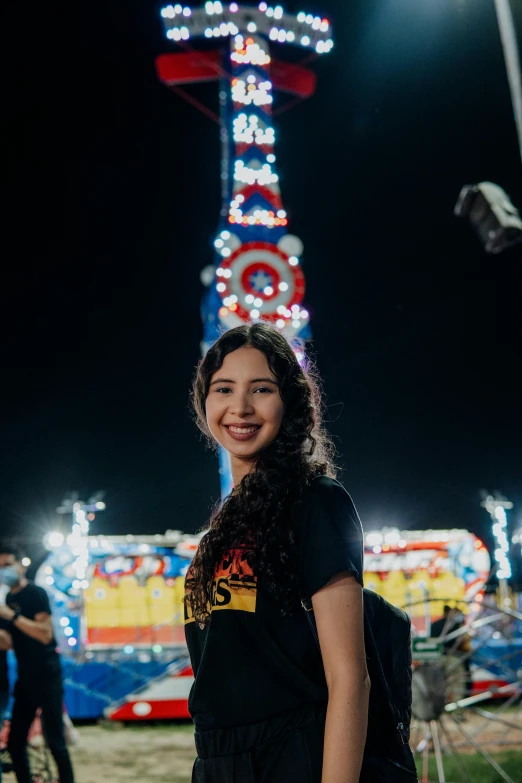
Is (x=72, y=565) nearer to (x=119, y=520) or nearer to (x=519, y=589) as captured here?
(x=519, y=589)

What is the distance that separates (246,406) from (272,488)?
0.89 feet

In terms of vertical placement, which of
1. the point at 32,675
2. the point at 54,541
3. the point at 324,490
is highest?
the point at 54,541

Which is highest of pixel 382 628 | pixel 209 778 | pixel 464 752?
pixel 382 628

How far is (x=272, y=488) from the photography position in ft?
6.25

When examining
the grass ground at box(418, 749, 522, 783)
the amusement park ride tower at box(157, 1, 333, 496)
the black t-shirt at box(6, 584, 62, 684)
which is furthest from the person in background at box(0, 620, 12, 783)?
the amusement park ride tower at box(157, 1, 333, 496)

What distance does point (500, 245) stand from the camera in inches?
255

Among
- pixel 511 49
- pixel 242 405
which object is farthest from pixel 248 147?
pixel 242 405

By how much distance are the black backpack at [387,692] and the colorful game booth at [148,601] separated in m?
10.1

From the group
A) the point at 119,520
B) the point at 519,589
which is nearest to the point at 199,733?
the point at 519,589

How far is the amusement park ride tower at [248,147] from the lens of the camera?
14766 millimetres

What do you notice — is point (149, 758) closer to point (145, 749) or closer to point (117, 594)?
point (145, 749)

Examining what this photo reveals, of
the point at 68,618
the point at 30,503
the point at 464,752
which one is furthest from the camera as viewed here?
the point at 30,503

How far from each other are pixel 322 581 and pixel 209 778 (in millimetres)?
555

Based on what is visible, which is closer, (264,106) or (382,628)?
(382,628)
